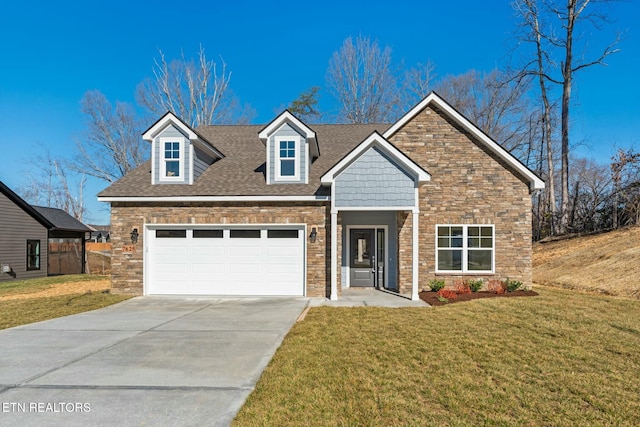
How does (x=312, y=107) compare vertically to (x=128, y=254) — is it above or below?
above

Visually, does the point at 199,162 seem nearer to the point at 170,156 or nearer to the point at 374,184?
the point at 170,156

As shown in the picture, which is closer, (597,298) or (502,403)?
(502,403)

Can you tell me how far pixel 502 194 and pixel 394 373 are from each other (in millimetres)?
9583

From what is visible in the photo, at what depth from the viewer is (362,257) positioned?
13.9 m

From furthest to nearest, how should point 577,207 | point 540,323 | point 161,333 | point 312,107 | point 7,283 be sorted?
point 312,107 → point 577,207 → point 7,283 → point 540,323 → point 161,333

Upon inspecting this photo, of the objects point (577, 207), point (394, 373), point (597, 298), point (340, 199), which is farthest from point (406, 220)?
point (577, 207)

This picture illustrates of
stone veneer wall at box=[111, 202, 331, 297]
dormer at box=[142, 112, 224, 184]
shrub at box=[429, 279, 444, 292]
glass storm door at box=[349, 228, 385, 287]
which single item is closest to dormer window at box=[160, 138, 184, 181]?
dormer at box=[142, 112, 224, 184]

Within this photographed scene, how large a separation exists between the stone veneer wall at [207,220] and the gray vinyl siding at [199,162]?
5.11 ft

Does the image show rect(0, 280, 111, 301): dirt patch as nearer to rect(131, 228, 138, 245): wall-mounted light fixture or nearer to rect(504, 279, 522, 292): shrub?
rect(131, 228, 138, 245): wall-mounted light fixture

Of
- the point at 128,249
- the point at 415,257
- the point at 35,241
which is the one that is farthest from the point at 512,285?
the point at 35,241

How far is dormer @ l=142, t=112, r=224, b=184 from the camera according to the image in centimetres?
1313

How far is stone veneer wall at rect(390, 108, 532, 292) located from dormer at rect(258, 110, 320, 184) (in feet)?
12.8

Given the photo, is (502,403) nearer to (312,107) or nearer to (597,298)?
(597,298)

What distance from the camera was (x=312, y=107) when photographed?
97.0 feet
